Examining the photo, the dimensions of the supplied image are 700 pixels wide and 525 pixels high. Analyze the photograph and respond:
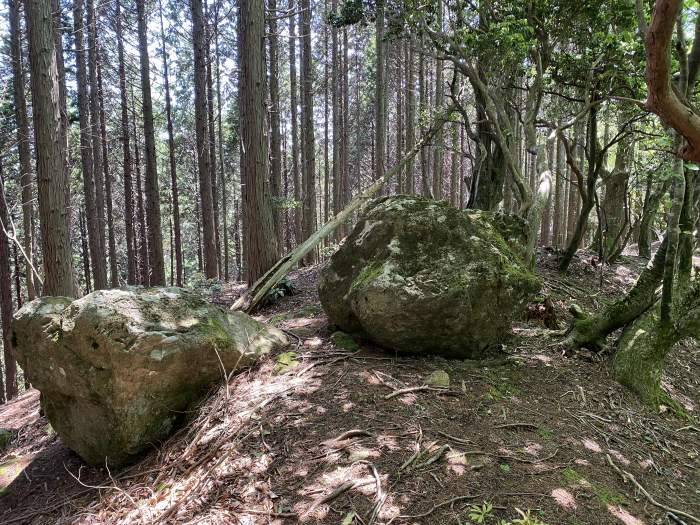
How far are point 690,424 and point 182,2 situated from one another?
67.5ft

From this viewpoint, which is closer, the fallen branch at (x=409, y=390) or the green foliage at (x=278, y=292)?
the fallen branch at (x=409, y=390)

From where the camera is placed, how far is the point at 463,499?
2.48 metres

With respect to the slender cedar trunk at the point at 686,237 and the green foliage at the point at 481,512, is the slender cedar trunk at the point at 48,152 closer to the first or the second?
the green foliage at the point at 481,512

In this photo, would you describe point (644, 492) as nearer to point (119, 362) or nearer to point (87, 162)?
point (119, 362)

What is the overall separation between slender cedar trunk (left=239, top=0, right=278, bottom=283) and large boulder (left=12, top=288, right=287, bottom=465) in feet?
11.8

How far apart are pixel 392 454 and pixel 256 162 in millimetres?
5934

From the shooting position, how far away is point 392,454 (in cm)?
285

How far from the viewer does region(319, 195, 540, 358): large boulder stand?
407 centimetres

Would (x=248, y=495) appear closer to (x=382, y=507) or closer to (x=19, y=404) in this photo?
(x=382, y=507)

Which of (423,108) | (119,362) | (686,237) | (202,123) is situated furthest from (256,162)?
(202,123)

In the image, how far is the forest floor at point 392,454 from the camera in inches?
99.6

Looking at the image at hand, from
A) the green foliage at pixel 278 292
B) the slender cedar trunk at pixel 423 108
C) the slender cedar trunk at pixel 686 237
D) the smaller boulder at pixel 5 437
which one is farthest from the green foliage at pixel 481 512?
the slender cedar trunk at pixel 423 108

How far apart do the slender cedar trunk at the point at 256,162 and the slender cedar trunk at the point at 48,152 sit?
273 centimetres

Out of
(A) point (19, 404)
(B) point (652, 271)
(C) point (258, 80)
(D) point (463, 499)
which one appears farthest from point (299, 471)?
(C) point (258, 80)
